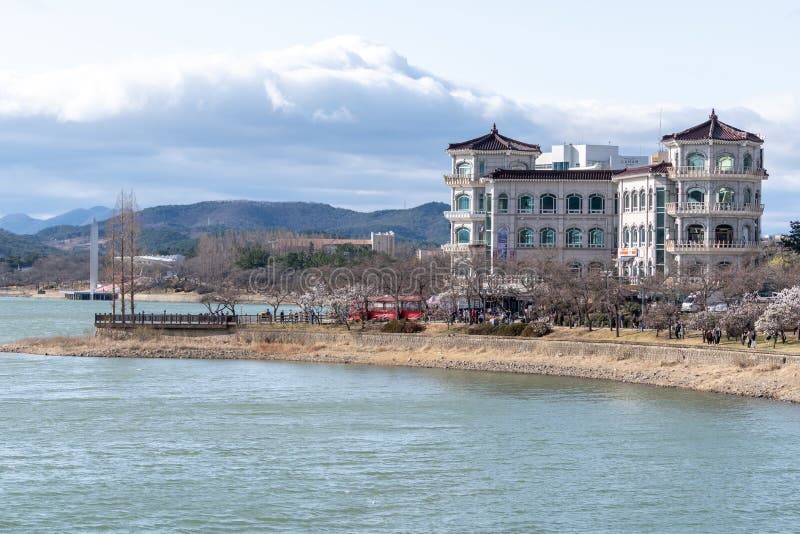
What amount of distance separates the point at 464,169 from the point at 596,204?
11251 mm

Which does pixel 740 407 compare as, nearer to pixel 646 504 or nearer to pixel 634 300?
Answer: pixel 646 504

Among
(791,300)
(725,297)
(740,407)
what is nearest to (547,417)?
(740,407)

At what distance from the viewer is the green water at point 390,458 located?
33688 millimetres

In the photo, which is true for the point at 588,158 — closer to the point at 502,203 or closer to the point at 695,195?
the point at 502,203

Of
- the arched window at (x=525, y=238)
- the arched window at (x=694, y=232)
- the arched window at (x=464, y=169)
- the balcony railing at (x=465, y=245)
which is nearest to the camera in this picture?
the arched window at (x=694, y=232)

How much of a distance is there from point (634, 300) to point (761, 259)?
10.3 m

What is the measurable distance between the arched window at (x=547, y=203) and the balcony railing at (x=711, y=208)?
11414mm

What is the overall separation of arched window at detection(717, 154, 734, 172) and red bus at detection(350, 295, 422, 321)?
76.1 feet

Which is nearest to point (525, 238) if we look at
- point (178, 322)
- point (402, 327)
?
point (402, 327)

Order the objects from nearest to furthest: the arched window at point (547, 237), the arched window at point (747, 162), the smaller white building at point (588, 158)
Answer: the arched window at point (747, 162), the arched window at point (547, 237), the smaller white building at point (588, 158)

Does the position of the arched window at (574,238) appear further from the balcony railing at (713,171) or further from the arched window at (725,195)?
the arched window at (725,195)

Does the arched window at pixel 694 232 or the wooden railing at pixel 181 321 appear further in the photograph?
the arched window at pixel 694 232

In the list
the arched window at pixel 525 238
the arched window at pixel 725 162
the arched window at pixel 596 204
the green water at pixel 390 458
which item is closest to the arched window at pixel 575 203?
the arched window at pixel 596 204

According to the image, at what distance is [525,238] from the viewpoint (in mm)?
97938
